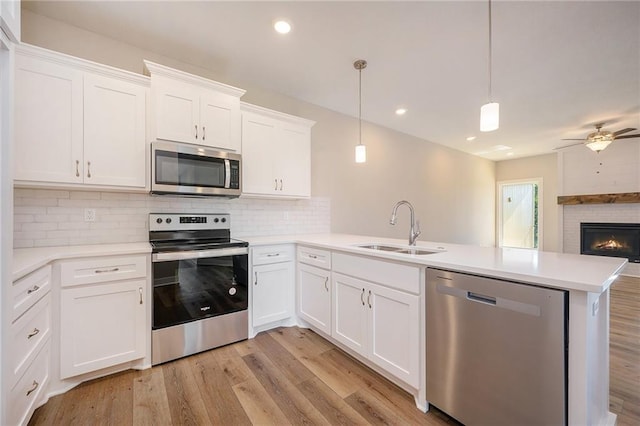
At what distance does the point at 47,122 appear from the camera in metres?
1.85

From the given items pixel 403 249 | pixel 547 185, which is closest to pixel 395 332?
pixel 403 249

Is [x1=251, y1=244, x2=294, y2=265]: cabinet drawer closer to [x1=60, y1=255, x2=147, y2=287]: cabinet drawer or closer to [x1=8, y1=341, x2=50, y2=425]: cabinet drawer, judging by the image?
[x1=60, y1=255, x2=147, y2=287]: cabinet drawer

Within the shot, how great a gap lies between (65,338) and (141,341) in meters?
0.43

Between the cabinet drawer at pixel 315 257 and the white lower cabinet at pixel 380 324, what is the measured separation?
15cm

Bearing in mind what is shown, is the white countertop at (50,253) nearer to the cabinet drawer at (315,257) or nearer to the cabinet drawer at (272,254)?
the cabinet drawer at (272,254)

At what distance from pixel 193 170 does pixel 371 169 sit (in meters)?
2.87

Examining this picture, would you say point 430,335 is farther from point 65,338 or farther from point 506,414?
point 65,338

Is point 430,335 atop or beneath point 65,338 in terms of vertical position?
atop

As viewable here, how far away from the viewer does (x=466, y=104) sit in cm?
369

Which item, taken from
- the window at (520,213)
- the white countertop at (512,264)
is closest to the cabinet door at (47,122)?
the white countertop at (512,264)

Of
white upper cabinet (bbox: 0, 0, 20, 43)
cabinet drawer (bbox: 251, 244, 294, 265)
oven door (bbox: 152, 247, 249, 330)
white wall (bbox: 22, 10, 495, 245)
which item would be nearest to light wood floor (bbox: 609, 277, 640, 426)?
cabinet drawer (bbox: 251, 244, 294, 265)

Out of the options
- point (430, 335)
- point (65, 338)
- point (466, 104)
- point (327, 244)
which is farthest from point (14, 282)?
point (466, 104)

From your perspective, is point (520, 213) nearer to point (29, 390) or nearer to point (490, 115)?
point (490, 115)

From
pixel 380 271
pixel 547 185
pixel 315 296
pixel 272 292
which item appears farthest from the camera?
pixel 547 185
